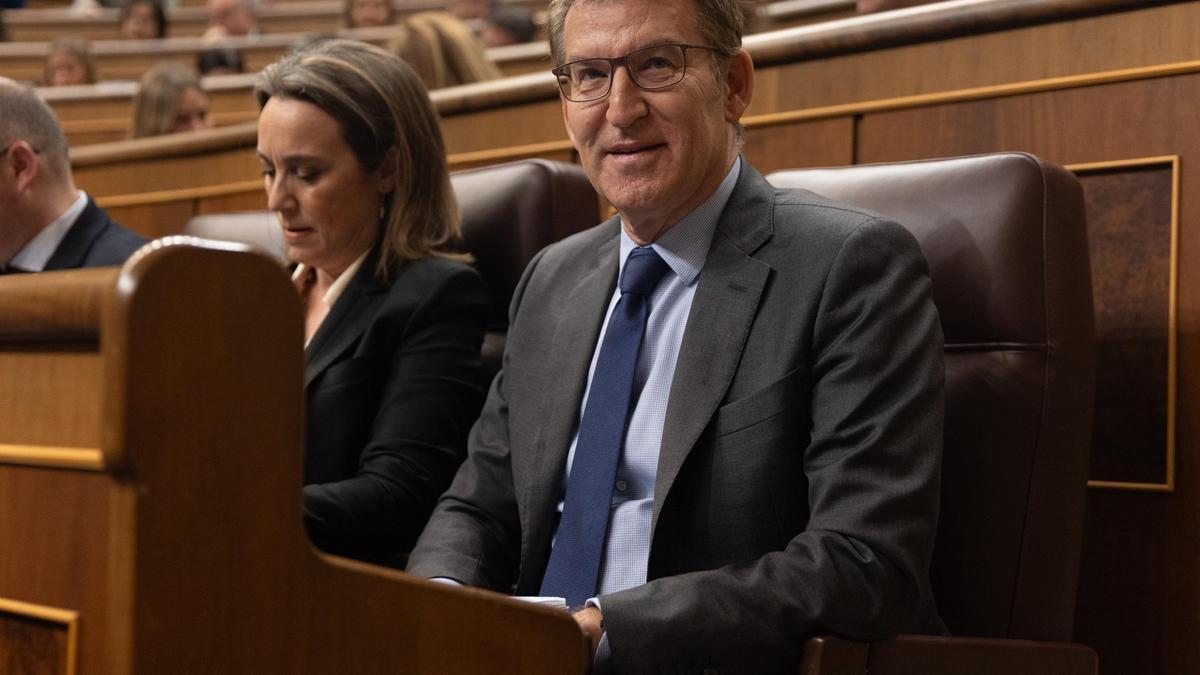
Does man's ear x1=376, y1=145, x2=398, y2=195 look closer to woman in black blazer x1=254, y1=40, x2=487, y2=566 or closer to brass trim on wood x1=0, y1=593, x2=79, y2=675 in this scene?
woman in black blazer x1=254, y1=40, x2=487, y2=566

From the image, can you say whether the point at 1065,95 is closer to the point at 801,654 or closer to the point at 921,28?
→ the point at 921,28

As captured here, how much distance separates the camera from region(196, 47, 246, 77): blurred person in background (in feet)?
12.1

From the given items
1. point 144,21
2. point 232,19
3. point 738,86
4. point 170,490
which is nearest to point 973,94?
point 738,86

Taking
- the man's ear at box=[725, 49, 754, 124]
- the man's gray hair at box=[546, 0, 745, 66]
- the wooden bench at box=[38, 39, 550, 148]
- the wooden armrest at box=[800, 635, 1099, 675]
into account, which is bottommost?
the wooden armrest at box=[800, 635, 1099, 675]

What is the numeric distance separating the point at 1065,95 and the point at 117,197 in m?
1.55

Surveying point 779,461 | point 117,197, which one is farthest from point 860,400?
point 117,197

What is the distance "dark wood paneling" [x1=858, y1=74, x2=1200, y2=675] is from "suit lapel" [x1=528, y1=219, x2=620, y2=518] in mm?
402

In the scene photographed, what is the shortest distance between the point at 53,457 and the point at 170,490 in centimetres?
6

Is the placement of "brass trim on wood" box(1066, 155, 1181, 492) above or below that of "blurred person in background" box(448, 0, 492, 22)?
below

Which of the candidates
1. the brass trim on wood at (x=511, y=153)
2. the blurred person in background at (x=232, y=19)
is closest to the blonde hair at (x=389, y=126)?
the brass trim on wood at (x=511, y=153)

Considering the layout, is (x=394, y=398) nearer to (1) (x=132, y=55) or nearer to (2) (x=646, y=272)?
(2) (x=646, y=272)

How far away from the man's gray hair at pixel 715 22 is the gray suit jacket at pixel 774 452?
0.09 metres

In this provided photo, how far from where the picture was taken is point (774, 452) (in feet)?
2.51

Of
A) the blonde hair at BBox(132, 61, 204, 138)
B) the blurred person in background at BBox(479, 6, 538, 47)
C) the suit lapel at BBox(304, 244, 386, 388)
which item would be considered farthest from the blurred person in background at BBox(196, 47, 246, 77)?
the suit lapel at BBox(304, 244, 386, 388)
